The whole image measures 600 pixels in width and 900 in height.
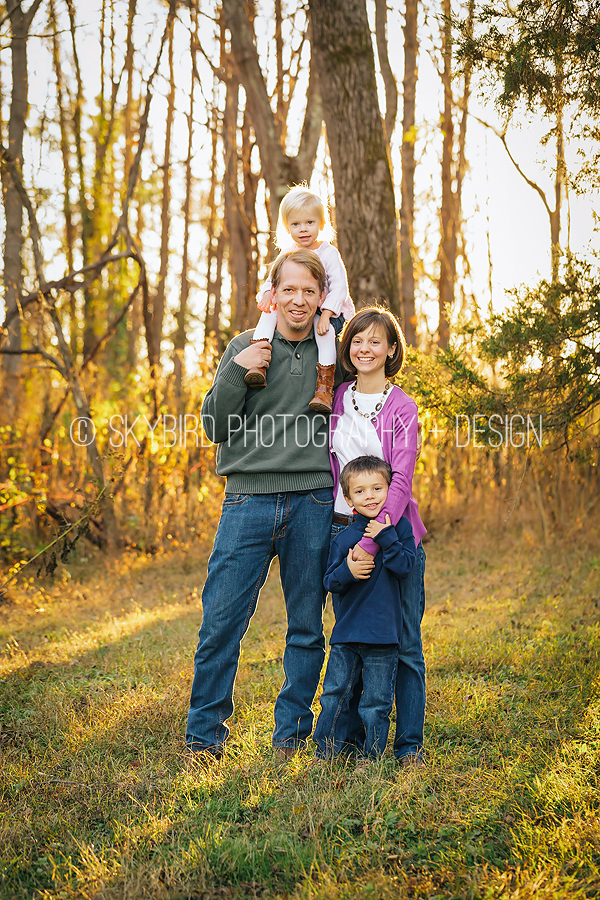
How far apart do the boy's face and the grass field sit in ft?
3.18

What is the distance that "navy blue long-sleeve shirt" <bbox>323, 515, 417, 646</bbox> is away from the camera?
9.18 ft

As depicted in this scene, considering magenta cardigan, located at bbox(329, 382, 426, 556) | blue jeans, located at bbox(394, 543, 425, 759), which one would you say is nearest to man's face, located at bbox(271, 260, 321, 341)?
magenta cardigan, located at bbox(329, 382, 426, 556)

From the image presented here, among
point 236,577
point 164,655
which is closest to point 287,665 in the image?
point 236,577

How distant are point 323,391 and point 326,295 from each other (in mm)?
556

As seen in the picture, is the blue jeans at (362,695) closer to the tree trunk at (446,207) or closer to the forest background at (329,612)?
the forest background at (329,612)

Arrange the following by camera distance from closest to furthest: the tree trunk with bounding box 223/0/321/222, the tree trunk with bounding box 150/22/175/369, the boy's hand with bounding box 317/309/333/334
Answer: the boy's hand with bounding box 317/309/333/334 < the tree trunk with bounding box 223/0/321/222 < the tree trunk with bounding box 150/22/175/369

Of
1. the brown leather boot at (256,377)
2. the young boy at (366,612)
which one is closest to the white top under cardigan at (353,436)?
the young boy at (366,612)

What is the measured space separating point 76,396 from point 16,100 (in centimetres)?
491

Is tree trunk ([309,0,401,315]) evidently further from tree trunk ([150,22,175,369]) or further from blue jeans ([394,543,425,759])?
tree trunk ([150,22,175,369])

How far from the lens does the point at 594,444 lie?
4664 mm

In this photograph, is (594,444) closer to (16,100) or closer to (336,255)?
(336,255)

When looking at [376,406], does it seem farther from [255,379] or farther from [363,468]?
[255,379]

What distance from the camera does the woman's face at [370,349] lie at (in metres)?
2.99

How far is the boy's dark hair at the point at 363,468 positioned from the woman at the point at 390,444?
49 millimetres
